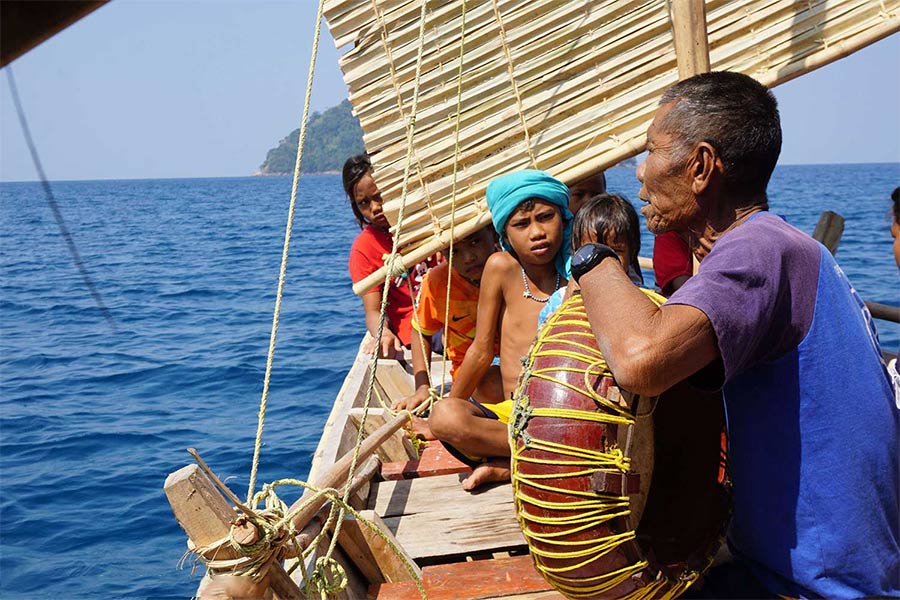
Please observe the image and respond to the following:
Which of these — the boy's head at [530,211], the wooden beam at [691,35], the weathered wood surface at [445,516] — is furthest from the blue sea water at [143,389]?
the wooden beam at [691,35]

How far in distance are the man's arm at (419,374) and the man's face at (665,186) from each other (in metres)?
2.75

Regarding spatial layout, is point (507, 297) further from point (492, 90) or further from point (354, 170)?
point (354, 170)

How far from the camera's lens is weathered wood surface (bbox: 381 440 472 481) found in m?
3.98

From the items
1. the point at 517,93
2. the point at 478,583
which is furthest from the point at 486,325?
the point at 478,583

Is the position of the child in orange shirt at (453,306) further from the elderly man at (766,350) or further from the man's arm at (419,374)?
the elderly man at (766,350)

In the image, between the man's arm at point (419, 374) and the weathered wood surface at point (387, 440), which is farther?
the man's arm at point (419, 374)

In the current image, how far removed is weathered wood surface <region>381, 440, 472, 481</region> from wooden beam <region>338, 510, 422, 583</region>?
888 millimetres

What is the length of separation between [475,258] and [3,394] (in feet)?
30.1

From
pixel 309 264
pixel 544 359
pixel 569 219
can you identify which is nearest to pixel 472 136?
pixel 569 219

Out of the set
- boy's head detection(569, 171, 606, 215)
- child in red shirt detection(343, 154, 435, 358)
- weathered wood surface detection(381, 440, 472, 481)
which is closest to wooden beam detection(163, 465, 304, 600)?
weathered wood surface detection(381, 440, 472, 481)

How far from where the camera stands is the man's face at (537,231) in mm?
3852

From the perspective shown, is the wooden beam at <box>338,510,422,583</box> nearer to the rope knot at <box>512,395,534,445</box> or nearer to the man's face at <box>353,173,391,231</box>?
the rope knot at <box>512,395,534,445</box>

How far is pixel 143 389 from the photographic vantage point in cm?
1179

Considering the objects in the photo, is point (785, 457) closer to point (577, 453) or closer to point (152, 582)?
point (577, 453)
